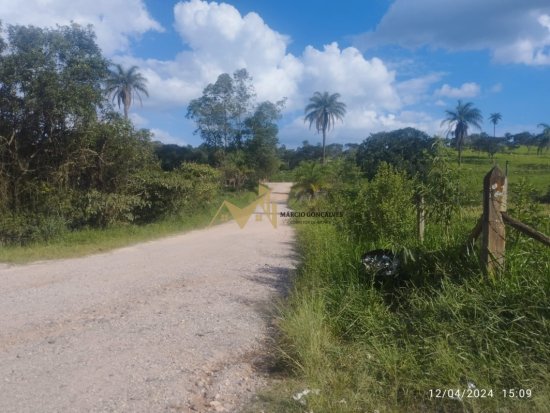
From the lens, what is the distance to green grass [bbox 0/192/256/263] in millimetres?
9031

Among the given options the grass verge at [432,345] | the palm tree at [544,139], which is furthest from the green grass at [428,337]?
the palm tree at [544,139]

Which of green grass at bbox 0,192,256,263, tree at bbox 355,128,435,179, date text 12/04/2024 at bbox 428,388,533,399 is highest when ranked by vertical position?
tree at bbox 355,128,435,179

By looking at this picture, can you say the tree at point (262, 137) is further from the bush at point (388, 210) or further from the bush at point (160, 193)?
the bush at point (388, 210)

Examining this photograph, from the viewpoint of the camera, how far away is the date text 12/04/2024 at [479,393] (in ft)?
9.97

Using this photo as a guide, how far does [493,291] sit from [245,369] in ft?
7.51

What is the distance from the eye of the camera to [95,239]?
10.9 metres

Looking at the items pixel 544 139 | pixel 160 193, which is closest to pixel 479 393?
pixel 160 193

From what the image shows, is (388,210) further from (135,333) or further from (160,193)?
(160,193)

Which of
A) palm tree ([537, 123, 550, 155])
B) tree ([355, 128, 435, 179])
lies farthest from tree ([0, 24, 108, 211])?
palm tree ([537, 123, 550, 155])

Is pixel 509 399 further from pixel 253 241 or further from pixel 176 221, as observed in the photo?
pixel 176 221

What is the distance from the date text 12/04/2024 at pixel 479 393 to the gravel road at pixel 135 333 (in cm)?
140

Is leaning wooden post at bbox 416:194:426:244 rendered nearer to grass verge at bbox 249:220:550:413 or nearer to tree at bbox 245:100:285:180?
grass verge at bbox 249:220:550:413

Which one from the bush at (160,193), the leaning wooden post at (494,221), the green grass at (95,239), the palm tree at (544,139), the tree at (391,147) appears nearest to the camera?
the leaning wooden post at (494,221)

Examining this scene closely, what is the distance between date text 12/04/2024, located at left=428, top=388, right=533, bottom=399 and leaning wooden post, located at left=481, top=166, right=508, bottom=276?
121cm
